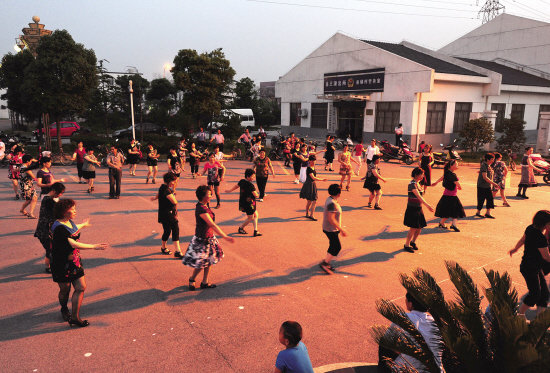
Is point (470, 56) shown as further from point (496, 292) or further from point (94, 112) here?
point (496, 292)

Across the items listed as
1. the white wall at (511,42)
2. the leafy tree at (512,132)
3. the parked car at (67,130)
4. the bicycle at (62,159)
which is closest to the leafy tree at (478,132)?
the leafy tree at (512,132)

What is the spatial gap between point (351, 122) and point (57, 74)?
2264 centimetres

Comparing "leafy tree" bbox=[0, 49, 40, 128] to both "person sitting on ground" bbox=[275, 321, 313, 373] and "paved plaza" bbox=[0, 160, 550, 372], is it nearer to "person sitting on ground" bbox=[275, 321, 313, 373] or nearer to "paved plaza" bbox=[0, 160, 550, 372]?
"paved plaza" bbox=[0, 160, 550, 372]

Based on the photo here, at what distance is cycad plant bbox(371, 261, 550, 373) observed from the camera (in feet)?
8.36

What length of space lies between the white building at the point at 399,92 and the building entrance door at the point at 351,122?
86mm

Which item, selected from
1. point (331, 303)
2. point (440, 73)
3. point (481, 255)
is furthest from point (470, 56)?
point (331, 303)

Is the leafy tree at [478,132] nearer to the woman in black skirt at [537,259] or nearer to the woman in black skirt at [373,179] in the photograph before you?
the woman in black skirt at [373,179]

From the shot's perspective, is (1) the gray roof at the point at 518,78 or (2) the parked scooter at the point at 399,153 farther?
(1) the gray roof at the point at 518,78

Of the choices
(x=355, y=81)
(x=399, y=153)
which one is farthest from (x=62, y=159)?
(x=355, y=81)

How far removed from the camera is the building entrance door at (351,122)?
3344 cm

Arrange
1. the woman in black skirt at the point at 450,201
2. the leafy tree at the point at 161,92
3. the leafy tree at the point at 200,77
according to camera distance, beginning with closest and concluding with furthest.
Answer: the woman in black skirt at the point at 450,201 → the leafy tree at the point at 200,77 → the leafy tree at the point at 161,92

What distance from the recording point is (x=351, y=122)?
1344 inches

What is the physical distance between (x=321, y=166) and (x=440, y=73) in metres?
12.6

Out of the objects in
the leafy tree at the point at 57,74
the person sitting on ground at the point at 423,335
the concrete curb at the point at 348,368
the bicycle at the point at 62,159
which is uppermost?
the leafy tree at the point at 57,74
